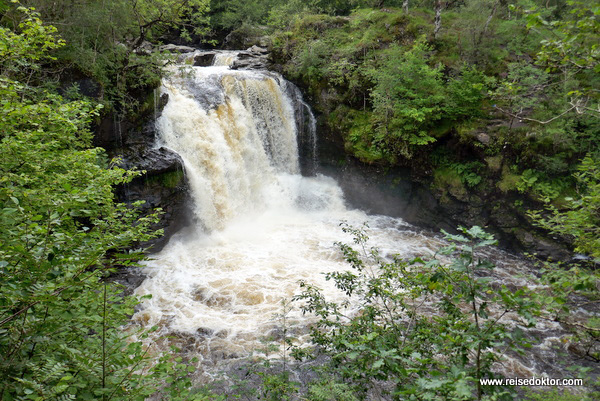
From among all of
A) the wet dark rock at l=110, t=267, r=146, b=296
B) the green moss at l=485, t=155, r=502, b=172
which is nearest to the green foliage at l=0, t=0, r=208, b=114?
the wet dark rock at l=110, t=267, r=146, b=296

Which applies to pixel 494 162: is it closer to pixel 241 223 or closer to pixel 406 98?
pixel 406 98

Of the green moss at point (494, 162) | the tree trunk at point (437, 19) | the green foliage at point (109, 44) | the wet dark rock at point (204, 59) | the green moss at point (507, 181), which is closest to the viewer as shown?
the green foliage at point (109, 44)

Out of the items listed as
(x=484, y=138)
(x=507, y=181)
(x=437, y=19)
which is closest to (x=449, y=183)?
(x=507, y=181)

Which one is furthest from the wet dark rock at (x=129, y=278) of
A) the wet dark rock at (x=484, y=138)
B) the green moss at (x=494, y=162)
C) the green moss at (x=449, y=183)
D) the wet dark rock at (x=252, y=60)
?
the wet dark rock at (x=484, y=138)

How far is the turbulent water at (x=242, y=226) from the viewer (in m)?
7.13

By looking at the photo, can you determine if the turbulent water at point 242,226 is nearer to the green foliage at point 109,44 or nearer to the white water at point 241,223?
the white water at point 241,223

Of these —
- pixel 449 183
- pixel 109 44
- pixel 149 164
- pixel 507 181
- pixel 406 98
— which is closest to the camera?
pixel 109 44

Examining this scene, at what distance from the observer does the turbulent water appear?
713 cm

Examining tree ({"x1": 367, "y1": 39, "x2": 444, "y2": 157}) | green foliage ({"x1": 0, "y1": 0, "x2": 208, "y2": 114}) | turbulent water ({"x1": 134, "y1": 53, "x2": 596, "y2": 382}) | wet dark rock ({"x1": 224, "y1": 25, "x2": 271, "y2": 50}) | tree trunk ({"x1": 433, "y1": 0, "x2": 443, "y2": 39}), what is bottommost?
turbulent water ({"x1": 134, "y1": 53, "x2": 596, "y2": 382})

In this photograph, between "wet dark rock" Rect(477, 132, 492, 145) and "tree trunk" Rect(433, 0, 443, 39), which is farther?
"tree trunk" Rect(433, 0, 443, 39)

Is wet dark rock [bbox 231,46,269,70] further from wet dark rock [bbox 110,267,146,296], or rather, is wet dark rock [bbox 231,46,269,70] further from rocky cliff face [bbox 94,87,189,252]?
wet dark rock [bbox 110,267,146,296]

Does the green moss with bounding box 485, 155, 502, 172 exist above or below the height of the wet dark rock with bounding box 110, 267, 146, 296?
above

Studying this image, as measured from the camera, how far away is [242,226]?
11.9 meters

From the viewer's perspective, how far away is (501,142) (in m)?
10.9
